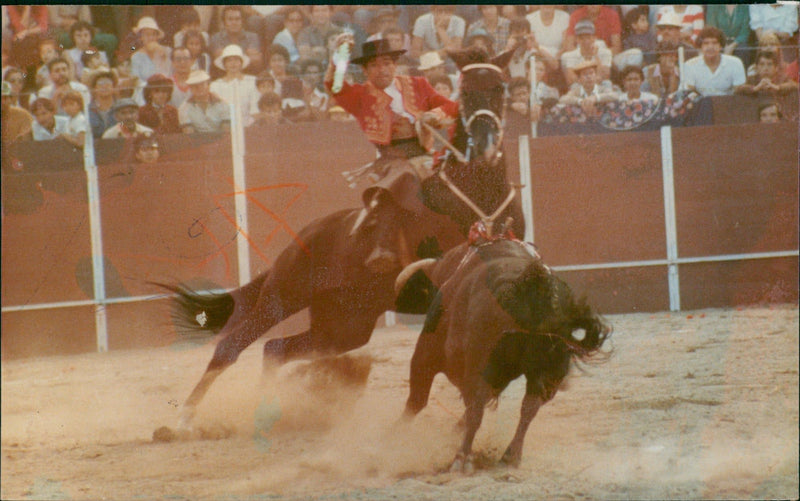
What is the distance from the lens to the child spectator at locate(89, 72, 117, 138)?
5574 millimetres

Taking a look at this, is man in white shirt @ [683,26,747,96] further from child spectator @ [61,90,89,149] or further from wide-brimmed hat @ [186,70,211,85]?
child spectator @ [61,90,89,149]

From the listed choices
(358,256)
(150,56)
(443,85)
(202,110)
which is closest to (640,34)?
(443,85)

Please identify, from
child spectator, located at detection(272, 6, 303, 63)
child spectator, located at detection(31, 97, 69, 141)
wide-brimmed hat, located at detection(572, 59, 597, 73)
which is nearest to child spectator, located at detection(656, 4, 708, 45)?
wide-brimmed hat, located at detection(572, 59, 597, 73)

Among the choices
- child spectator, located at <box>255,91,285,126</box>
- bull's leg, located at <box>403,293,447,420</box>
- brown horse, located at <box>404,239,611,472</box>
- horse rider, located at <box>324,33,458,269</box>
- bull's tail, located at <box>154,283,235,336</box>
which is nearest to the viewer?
brown horse, located at <box>404,239,611,472</box>

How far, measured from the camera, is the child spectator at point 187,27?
546cm

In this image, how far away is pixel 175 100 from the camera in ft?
18.0

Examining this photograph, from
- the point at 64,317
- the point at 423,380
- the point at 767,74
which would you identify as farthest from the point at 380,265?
the point at 767,74

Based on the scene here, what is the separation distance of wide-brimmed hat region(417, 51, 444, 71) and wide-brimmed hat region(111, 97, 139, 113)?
1.77 meters

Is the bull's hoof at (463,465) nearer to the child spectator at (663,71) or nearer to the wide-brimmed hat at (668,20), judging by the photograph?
the child spectator at (663,71)

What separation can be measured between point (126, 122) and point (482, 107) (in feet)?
7.84

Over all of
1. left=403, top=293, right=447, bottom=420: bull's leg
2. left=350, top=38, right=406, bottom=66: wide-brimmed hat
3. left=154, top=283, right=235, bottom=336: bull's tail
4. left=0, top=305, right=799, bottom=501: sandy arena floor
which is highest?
left=350, top=38, right=406, bottom=66: wide-brimmed hat

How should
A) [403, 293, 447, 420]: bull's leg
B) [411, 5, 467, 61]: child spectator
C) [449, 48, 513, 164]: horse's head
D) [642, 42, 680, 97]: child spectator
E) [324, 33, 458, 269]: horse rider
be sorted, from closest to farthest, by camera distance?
[449, 48, 513, 164]: horse's head < [403, 293, 447, 420]: bull's leg < [324, 33, 458, 269]: horse rider < [411, 5, 467, 61]: child spectator < [642, 42, 680, 97]: child spectator

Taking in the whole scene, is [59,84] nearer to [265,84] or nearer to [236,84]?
[236,84]

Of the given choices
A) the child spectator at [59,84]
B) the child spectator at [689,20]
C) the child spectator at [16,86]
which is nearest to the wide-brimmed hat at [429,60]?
the child spectator at [689,20]
